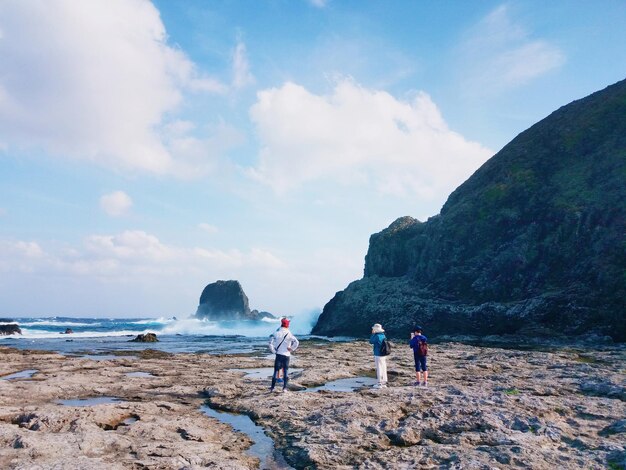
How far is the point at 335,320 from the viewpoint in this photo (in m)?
78.1

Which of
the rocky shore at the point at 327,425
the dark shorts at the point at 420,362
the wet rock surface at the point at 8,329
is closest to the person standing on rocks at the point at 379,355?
the dark shorts at the point at 420,362

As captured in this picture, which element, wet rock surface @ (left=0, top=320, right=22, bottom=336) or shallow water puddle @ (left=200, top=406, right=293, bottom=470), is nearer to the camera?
shallow water puddle @ (left=200, top=406, right=293, bottom=470)

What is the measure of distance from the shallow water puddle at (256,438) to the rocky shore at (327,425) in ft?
0.64

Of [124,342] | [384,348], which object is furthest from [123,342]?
[384,348]

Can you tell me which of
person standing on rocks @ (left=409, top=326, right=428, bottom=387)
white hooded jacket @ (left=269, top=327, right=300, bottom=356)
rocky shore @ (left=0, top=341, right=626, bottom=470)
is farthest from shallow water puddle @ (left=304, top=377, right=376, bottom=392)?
person standing on rocks @ (left=409, top=326, right=428, bottom=387)

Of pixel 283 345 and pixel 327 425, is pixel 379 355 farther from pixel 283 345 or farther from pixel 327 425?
pixel 327 425

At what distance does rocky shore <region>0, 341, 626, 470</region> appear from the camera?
28.6 ft

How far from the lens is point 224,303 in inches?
7534

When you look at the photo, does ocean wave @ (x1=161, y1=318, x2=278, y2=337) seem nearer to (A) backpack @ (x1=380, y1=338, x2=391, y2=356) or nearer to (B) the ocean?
(B) the ocean

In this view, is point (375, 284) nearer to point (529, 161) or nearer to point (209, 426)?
point (529, 161)

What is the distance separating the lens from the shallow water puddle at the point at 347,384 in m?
17.9

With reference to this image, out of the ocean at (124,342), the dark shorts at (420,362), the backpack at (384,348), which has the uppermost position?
the backpack at (384,348)

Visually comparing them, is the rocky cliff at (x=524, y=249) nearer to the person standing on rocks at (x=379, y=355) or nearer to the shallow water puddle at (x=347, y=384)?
the shallow water puddle at (x=347, y=384)

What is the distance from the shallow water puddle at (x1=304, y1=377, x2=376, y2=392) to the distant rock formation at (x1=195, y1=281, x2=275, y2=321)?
573 ft
